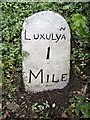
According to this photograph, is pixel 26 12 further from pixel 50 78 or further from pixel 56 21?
pixel 50 78

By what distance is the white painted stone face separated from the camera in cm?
217

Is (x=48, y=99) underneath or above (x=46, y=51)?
underneath

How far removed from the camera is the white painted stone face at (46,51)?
217 centimetres

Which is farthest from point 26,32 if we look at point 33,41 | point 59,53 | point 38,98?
point 38,98

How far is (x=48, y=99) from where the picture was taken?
2.25 metres

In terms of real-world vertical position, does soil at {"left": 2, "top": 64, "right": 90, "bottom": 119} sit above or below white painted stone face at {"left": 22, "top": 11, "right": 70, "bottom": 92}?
below

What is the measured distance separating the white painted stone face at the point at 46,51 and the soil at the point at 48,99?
3cm

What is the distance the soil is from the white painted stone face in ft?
0.10

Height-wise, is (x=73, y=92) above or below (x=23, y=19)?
below

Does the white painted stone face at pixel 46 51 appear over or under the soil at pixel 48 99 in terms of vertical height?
over

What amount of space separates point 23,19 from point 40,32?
0.14m

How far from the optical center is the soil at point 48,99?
7.26 feet

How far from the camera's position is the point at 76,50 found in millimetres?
2293

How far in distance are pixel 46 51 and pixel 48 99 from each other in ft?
0.91
